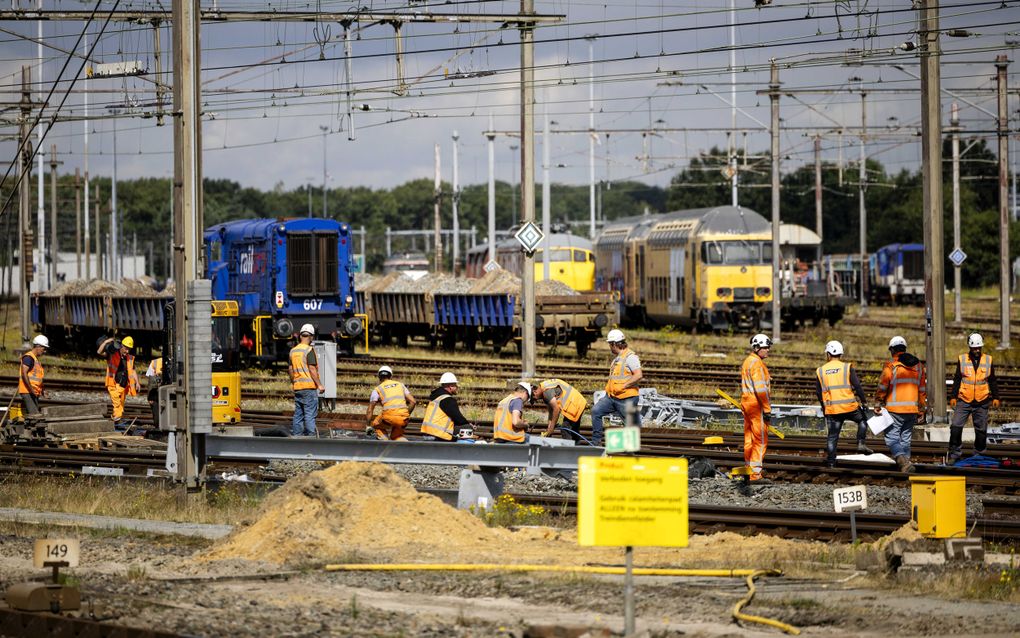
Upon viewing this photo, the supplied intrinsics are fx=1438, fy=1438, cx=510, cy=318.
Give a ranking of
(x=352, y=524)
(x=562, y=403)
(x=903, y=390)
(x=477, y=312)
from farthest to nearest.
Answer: (x=477, y=312), (x=562, y=403), (x=903, y=390), (x=352, y=524)

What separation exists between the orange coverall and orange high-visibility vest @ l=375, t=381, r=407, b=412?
4310mm

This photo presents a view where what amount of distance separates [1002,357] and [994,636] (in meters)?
28.9

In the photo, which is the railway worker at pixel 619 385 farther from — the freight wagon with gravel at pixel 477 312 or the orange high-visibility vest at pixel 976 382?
the freight wagon with gravel at pixel 477 312

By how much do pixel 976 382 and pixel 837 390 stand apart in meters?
2.64

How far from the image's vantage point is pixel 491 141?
56844 mm

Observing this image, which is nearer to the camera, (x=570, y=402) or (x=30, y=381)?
(x=570, y=402)

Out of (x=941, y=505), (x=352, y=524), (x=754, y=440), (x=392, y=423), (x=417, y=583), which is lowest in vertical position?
(x=417, y=583)

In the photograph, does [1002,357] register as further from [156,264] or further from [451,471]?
[156,264]

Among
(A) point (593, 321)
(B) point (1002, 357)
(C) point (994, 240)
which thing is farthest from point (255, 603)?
(C) point (994, 240)

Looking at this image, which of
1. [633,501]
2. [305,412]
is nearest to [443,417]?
[305,412]

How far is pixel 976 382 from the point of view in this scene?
19.0 m

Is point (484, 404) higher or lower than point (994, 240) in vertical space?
lower

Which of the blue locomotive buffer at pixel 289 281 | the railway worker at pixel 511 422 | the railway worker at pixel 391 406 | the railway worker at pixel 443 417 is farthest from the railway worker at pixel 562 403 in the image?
the blue locomotive buffer at pixel 289 281

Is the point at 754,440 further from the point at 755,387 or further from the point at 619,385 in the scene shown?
the point at 619,385
